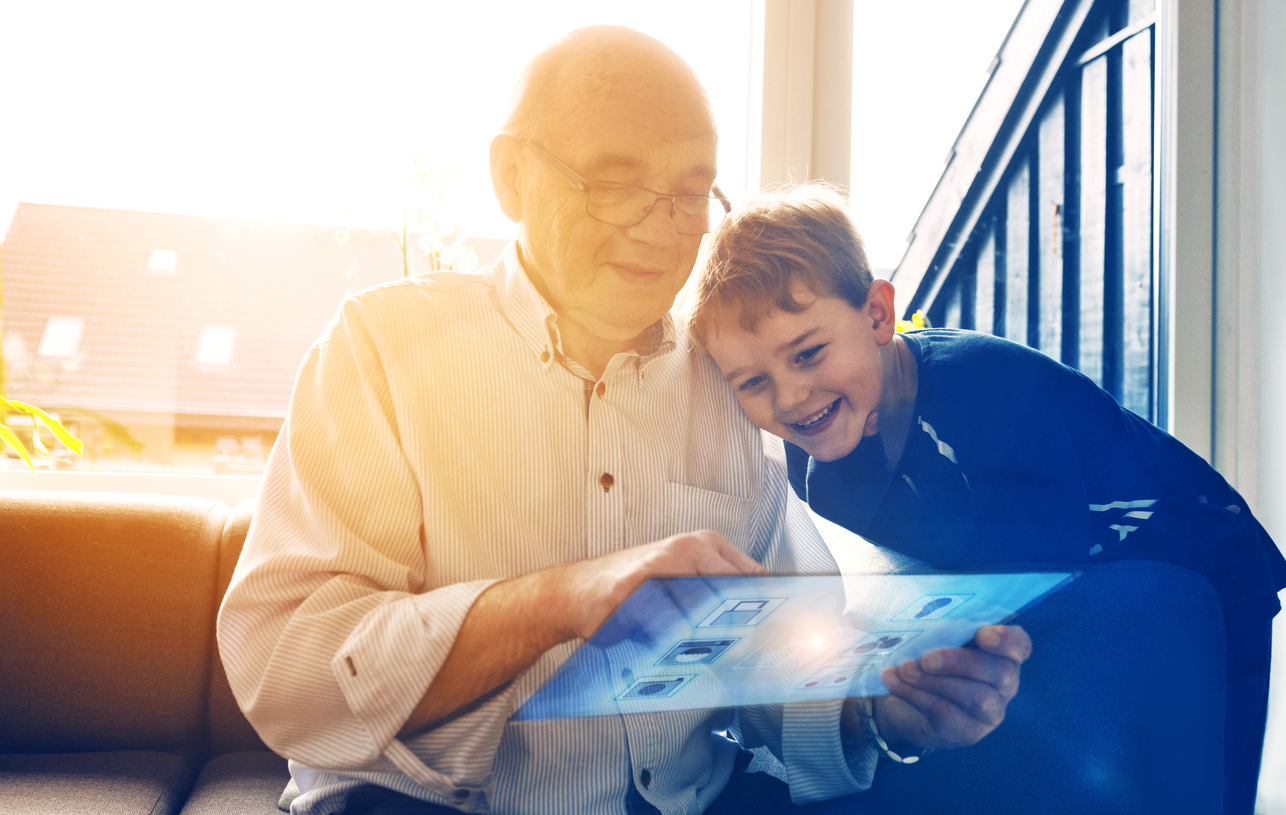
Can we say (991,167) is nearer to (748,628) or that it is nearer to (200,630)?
(748,628)

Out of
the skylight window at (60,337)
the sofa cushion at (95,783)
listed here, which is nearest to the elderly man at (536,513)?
the sofa cushion at (95,783)

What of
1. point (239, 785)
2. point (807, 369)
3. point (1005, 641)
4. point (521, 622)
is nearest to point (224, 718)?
point (239, 785)

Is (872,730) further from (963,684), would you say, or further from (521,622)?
(521,622)

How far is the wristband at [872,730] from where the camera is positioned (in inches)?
33.7

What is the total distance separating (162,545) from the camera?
130 centimetres

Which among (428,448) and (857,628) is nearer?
(857,628)

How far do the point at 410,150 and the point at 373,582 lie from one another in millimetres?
1128

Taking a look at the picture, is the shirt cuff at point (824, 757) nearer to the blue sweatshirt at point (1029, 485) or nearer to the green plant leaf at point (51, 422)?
the blue sweatshirt at point (1029, 485)

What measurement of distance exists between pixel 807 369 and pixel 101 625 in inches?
45.8

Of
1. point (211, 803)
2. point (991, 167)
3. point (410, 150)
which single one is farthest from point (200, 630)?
point (991, 167)

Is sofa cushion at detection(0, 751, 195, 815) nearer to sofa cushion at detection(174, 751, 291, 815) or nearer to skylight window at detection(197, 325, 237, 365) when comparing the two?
sofa cushion at detection(174, 751, 291, 815)

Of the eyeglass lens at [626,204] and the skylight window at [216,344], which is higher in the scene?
the eyeglass lens at [626,204]

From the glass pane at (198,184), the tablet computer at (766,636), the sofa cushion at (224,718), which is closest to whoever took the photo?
the tablet computer at (766,636)

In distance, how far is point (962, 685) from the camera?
0.77 meters
